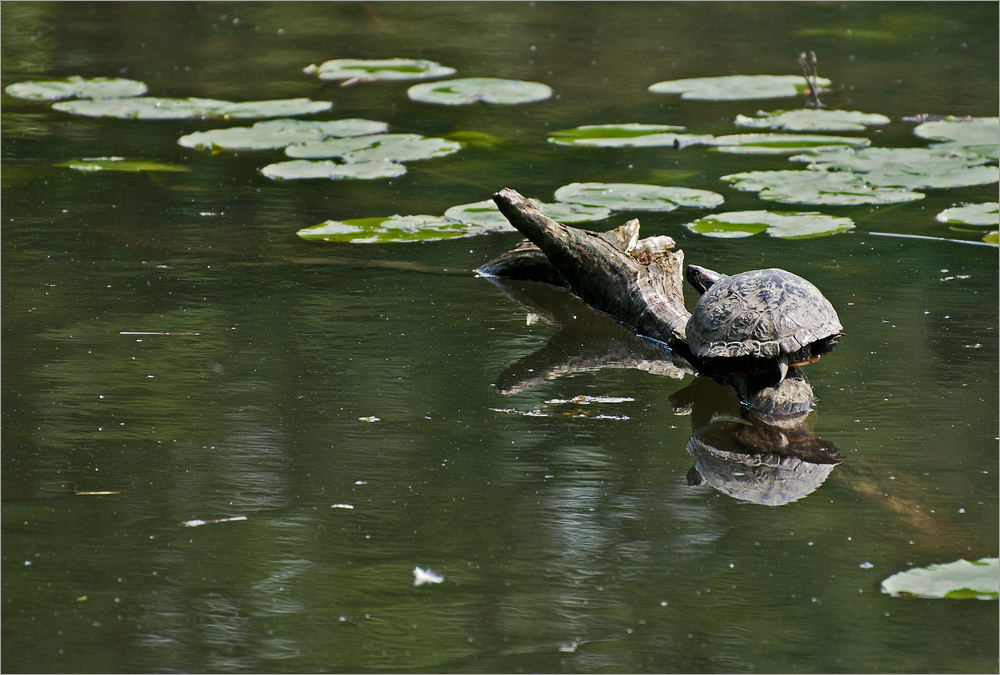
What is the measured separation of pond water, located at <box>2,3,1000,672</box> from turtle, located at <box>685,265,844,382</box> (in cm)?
22

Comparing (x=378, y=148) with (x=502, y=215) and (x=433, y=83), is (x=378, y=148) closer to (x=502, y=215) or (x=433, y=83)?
(x=502, y=215)

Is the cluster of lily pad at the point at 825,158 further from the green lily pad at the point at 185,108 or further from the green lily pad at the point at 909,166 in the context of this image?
the green lily pad at the point at 185,108

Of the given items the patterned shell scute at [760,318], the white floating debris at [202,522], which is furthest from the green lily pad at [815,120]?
the white floating debris at [202,522]

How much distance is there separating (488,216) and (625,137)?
203 centimetres

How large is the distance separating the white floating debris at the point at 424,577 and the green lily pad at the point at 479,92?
629cm

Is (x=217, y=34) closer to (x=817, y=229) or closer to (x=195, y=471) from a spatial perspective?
(x=817, y=229)

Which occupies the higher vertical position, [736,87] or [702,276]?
[736,87]

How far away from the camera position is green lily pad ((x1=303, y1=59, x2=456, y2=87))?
9.66 m

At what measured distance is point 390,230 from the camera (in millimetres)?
5727

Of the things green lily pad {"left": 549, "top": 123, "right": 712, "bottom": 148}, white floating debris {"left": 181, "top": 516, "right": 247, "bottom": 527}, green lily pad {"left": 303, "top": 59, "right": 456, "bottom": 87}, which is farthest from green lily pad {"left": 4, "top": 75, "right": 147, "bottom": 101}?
white floating debris {"left": 181, "top": 516, "right": 247, "bottom": 527}

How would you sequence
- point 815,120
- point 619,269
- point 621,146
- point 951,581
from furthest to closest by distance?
1. point 815,120
2. point 621,146
3. point 619,269
4. point 951,581

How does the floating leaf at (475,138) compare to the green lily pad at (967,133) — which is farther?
the floating leaf at (475,138)

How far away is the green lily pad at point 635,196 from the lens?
5.98 meters

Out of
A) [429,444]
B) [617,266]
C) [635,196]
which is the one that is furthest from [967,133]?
[429,444]
